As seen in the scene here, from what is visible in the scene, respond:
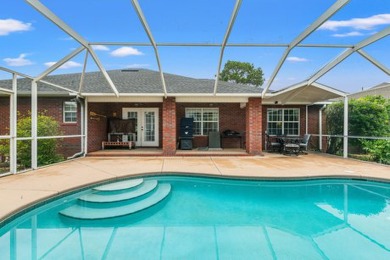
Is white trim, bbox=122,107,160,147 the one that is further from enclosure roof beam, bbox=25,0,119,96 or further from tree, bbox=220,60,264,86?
tree, bbox=220,60,264,86

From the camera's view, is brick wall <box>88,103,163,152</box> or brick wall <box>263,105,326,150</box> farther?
brick wall <box>263,105,326,150</box>

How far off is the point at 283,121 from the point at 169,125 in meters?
6.19

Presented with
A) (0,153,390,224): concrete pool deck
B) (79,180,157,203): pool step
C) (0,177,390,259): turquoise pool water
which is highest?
(0,153,390,224): concrete pool deck

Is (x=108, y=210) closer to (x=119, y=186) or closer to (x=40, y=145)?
(x=119, y=186)

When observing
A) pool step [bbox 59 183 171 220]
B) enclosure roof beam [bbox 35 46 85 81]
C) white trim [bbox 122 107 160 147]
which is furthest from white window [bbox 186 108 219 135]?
pool step [bbox 59 183 171 220]

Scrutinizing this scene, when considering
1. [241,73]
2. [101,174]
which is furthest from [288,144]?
[241,73]

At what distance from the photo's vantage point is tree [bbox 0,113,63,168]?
303 inches

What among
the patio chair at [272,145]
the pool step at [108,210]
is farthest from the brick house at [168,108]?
the pool step at [108,210]

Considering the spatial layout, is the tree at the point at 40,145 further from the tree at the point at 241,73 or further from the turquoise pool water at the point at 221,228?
the tree at the point at 241,73

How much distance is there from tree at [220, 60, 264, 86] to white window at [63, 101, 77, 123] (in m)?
24.9

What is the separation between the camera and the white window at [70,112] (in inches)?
408

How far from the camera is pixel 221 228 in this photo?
3.93 m

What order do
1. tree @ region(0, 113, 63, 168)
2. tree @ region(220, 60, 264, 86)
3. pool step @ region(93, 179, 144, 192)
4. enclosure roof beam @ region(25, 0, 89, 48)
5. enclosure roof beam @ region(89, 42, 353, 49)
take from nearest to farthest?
enclosure roof beam @ region(25, 0, 89, 48) → pool step @ region(93, 179, 144, 192) → enclosure roof beam @ region(89, 42, 353, 49) → tree @ region(0, 113, 63, 168) → tree @ region(220, 60, 264, 86)

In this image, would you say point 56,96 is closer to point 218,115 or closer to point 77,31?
point 77,31
